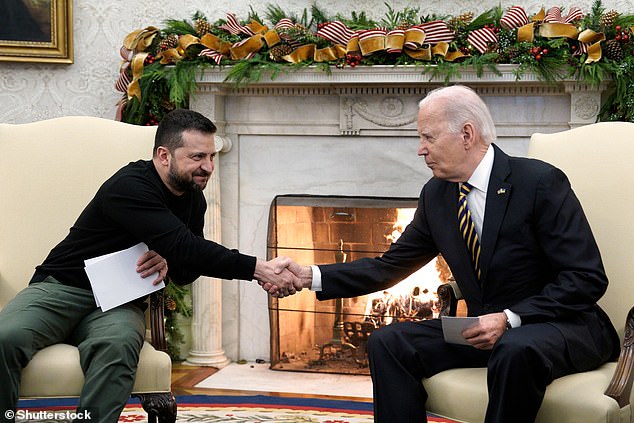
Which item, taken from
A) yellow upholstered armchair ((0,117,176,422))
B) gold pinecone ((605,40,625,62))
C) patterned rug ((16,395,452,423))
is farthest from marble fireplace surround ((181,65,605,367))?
yellow upholstered armchair ((0,117,176,422))

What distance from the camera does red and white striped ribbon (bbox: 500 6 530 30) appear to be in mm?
4320

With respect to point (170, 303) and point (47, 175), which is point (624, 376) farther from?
point (170, 303)

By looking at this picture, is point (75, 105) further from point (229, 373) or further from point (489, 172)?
point (489, 172)

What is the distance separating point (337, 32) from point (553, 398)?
2419 millimetres

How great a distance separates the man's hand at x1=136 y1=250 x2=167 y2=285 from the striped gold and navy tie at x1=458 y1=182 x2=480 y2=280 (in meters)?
1.00

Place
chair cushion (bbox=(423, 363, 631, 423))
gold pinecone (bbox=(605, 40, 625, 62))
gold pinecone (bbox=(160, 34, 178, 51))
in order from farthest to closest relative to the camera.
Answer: gold pinecone (bbox=(160, 34, 178, 51))
gold pinecone (bbox=(605, 40, 625, 62))
chair cushion (bbox=(423, 363, 631, 423))

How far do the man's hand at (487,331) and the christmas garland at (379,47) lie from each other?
191 centimetres

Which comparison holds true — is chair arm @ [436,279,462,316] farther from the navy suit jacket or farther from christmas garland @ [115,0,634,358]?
christmas garland @ [115,0,634,358]

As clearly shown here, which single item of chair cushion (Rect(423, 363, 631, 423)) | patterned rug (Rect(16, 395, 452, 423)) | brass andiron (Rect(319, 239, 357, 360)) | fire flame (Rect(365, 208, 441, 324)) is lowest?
patterned rug (Rect(16, 395, 452, 423))

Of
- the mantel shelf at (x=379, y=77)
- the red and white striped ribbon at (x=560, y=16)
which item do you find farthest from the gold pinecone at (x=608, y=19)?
the mantel shelf at (x=379, y=77)

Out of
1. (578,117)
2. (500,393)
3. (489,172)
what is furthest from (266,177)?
(500,393)

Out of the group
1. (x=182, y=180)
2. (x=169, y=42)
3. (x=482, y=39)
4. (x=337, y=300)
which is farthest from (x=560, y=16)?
(x=182, y=180)

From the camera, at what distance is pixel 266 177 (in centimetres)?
495

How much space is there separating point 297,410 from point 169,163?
145 centimetres
